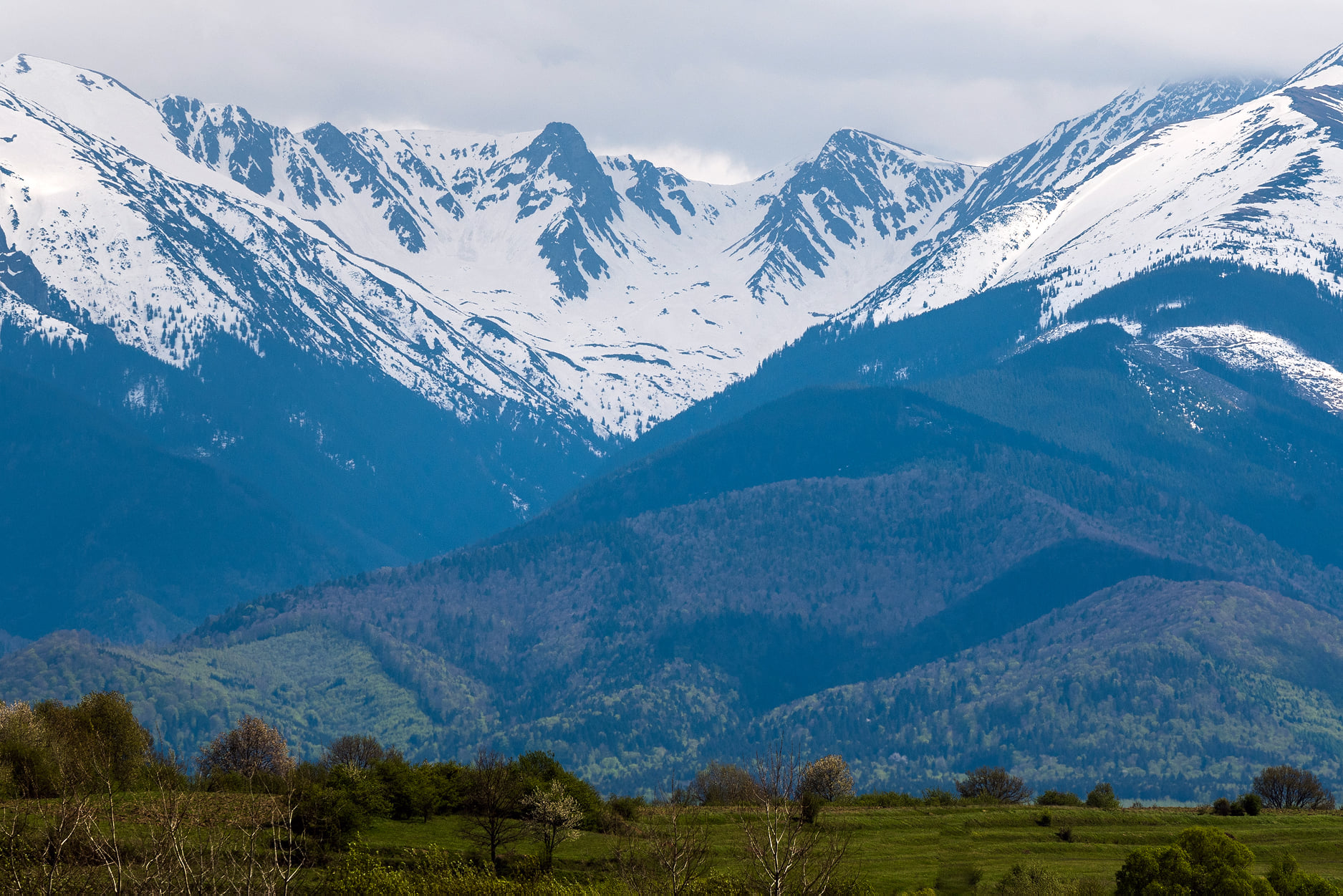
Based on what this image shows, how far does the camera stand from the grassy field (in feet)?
351

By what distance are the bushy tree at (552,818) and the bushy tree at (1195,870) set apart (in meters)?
38.9

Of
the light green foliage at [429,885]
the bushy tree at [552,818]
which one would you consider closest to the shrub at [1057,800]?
the bushy tree at [552,818]

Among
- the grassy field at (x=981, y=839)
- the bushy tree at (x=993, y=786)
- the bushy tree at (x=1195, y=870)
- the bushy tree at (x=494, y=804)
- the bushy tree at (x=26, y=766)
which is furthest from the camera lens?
the bushy tree at (x=993, y=786)

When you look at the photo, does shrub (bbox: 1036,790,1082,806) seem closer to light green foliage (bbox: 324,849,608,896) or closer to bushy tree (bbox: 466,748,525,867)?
bushy tree (bbox: 466,748,525,867)

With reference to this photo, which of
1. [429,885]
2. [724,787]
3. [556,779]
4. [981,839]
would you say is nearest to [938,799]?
[981,839]

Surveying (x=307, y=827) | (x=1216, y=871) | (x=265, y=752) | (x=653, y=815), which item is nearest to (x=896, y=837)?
(x=653, y=815)

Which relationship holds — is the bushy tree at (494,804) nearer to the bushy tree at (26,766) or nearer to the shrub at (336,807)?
the shrub at (336,807)

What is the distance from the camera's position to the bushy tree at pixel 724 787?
480 feet

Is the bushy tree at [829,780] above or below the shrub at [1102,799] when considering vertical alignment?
above

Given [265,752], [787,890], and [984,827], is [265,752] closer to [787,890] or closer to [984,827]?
[984,827]

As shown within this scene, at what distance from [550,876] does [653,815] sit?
38727mm

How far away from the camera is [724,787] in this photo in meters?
170

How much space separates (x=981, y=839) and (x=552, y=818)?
Answer: 36215 millimetres

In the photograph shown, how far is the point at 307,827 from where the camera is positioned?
106562 millimetres
